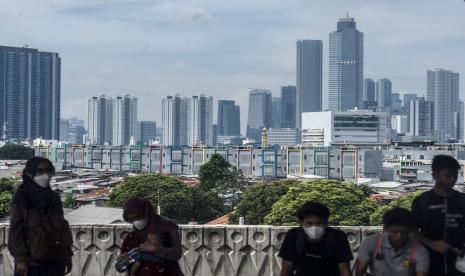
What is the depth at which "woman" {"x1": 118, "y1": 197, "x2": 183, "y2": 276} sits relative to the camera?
17.8 ft

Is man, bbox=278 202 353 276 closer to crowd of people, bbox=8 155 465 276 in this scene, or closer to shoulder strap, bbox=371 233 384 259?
crowd of people, bbox=8 155 465 276

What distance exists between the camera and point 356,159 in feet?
420

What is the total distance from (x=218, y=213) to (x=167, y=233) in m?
48.7

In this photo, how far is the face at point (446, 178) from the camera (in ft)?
18.3

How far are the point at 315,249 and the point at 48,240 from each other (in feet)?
6.11

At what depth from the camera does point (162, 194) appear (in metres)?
48.8

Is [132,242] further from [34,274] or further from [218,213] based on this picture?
[218,213]

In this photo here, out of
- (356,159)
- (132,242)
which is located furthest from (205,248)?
(356,159)

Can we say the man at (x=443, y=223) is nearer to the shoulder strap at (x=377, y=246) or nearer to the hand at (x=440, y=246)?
the hand at (x=440, y=246)

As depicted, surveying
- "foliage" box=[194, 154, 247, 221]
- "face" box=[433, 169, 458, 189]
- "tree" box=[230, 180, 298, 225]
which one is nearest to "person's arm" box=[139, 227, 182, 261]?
"face" box=[433, 169, 458, 189]

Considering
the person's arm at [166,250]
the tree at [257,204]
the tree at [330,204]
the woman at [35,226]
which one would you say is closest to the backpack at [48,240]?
the woman at [35,226]

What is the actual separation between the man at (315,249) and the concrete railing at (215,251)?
2941 millimetres

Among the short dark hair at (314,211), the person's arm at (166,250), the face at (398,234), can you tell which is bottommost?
the person's arm at (166,250)

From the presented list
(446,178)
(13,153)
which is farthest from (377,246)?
(13,153)
